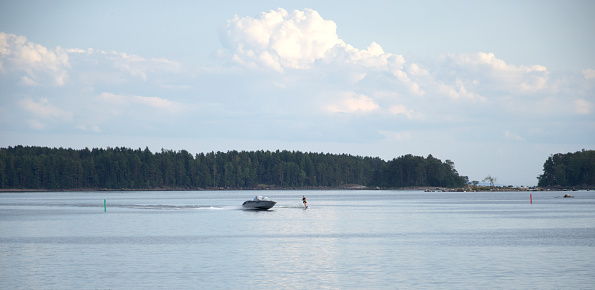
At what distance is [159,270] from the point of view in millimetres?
41000

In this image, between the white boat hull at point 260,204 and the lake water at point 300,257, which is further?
the white boat hull at point 260,204

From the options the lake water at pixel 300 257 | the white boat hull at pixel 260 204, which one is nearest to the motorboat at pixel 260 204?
the white boat hull at pixel 260 204

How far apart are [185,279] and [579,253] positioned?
93.1 ft

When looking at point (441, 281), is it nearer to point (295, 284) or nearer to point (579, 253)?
point (295, 284)

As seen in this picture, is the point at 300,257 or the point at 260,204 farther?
the point at 260,204

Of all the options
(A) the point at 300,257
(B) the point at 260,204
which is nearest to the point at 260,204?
(B) the point at 260,204

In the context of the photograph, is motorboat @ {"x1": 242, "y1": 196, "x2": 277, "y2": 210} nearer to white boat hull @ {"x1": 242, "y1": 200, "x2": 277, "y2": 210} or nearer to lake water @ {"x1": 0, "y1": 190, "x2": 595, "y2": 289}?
white boat hull @ {"x1": 242, "y1": 200, "x2": 277, "y2": 210}

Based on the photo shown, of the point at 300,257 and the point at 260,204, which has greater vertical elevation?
the point at 260,204

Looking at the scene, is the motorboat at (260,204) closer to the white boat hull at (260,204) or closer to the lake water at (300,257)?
the white boat hull at (260,204)

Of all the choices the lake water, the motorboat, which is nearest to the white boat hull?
the motorboat

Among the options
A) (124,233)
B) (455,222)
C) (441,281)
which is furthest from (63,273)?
(455,222)

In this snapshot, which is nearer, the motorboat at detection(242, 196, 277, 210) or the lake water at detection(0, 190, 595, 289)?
the lake water at detection(0, 190, 595, 289)

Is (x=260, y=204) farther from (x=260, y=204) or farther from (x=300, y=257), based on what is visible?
(x=300, y=257)

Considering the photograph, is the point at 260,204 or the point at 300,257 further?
the point at 260,204
